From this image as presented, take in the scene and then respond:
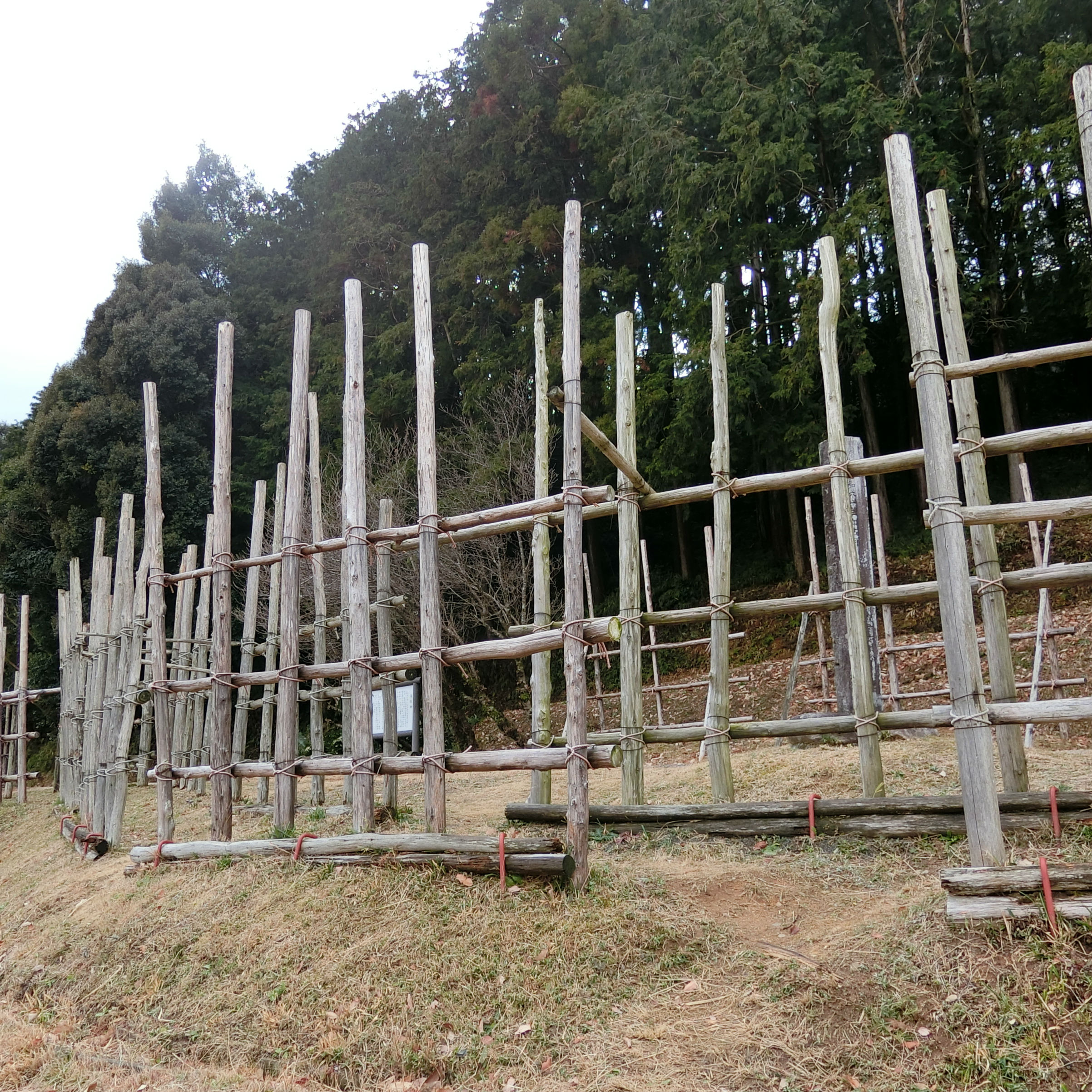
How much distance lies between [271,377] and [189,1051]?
20.8 m

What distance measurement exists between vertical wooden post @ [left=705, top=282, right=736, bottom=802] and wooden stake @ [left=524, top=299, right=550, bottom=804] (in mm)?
625

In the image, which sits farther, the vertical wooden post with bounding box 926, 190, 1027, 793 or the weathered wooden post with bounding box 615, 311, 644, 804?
the weathered wooden post with bounding box 615, 311, 644, 804

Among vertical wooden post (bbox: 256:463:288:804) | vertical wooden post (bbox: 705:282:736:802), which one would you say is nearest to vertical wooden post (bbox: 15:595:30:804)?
vertical wooden post (bbox: 256:463:288:804)

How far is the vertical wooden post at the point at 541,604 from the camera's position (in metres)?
6.23

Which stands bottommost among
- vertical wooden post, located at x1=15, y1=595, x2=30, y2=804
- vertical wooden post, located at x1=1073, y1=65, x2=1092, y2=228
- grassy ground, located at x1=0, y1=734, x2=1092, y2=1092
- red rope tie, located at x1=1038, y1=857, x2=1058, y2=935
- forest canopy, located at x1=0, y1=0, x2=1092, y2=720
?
grassy ground, located at x1=0, y1=734, x2=1092, y2=1092

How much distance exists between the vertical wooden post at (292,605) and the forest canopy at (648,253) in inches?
387

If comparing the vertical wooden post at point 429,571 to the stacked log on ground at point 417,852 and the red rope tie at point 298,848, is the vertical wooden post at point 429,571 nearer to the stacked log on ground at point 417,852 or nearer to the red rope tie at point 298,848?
the stacked log on ground at point 417,852

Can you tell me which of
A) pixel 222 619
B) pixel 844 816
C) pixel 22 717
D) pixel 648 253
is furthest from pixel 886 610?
pixel 648 253

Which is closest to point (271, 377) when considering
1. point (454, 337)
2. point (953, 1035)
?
point (454, 337)

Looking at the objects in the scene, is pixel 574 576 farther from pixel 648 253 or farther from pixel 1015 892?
pixel 648 253

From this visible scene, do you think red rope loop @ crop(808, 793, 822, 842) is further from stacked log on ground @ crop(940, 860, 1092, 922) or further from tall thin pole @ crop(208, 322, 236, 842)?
tall thin pole @ crop(208, 322, 236, 842)

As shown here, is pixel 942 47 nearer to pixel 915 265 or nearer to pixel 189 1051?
pixel 915 265

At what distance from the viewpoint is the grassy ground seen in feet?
10.1

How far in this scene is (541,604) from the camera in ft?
21.2
